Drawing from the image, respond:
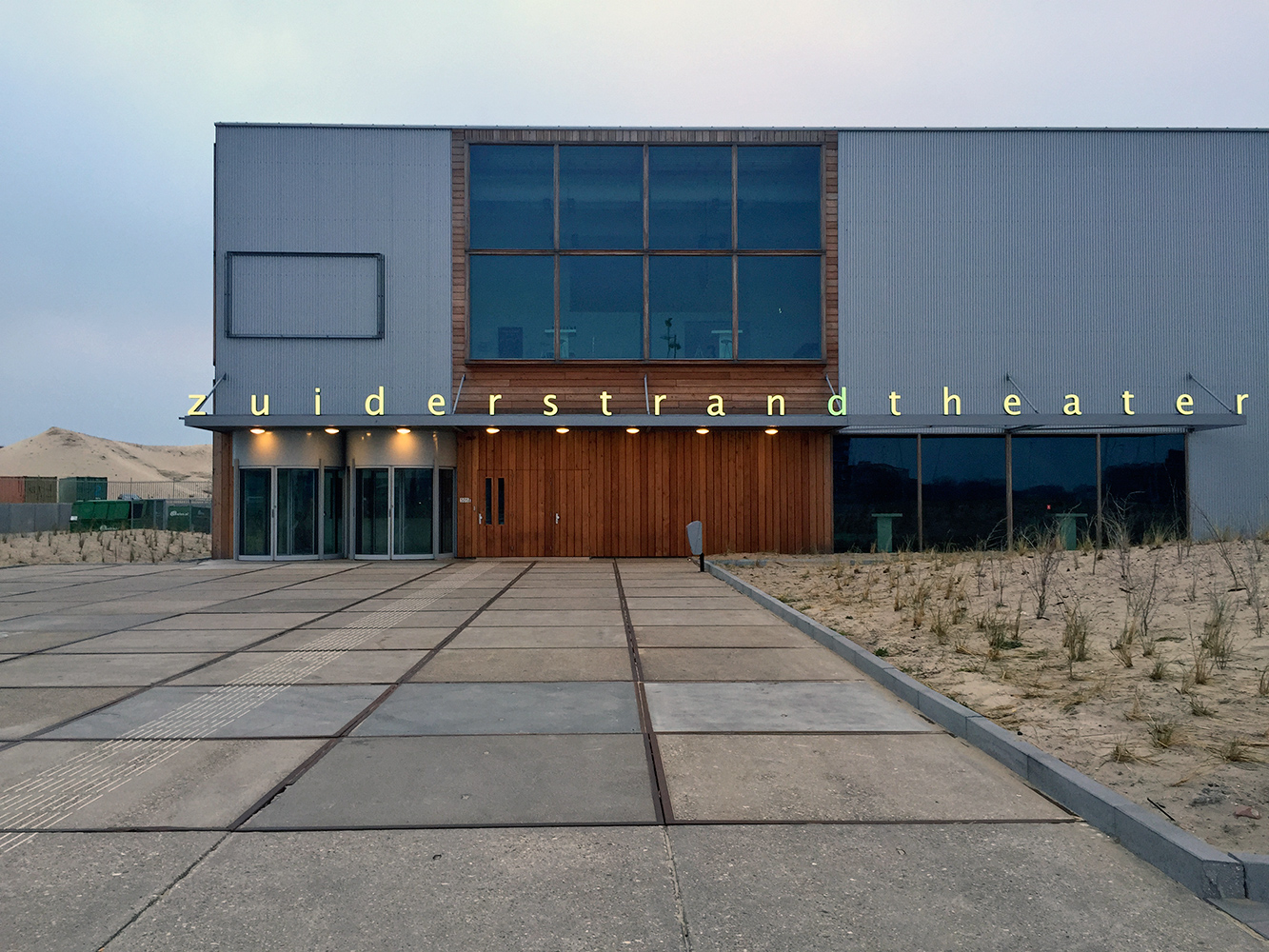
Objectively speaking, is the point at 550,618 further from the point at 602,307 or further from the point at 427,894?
the point at 602,307

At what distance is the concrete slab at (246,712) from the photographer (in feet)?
20.2

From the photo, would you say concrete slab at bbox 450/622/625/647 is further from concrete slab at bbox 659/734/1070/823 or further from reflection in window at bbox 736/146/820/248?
reflection in window at bbox 736/146/820/248

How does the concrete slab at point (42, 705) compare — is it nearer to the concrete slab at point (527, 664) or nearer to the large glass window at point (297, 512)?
the concrete slab at point (527, 664)

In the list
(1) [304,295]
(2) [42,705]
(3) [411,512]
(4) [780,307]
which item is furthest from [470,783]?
(1) [304,295]

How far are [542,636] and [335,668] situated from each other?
2752 mm

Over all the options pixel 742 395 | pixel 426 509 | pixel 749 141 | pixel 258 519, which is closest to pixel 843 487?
Result: pixel 742 395

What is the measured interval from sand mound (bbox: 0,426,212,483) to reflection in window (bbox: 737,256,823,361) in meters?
95.1

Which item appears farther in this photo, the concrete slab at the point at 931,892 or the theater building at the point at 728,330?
the theater building at the point at 728,330

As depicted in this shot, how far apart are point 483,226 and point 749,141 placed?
25.3 feet

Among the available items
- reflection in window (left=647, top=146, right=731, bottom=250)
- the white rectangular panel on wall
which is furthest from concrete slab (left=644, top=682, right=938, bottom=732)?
the white rectangular panel on wall

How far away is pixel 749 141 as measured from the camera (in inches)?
923

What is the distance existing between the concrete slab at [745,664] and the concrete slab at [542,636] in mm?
811

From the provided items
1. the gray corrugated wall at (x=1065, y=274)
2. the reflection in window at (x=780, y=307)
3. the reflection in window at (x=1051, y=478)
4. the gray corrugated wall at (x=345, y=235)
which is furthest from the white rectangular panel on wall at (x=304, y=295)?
the reflection in window at (x=1051, y=478)

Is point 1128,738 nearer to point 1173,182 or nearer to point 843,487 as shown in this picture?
point 843,487
